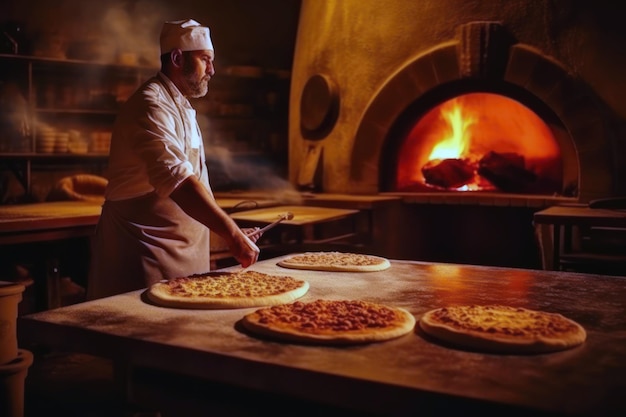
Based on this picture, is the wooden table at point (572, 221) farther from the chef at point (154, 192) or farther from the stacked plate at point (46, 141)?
the stacked plate at point (46, 141)

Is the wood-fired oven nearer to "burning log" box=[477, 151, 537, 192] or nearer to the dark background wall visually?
"burning log" box=[477, 151, 537, 192]

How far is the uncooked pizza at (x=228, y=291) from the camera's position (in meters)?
2.33

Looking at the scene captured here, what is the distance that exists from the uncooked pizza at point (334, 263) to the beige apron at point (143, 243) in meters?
0.49

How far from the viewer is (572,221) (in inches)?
190

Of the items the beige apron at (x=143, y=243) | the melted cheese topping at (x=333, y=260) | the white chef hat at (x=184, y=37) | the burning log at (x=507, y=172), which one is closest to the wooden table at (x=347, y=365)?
the melted cheese topping at (x=333, y=260)

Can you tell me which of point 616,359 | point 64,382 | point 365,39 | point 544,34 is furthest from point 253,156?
point 616,359

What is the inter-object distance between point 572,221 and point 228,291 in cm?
320

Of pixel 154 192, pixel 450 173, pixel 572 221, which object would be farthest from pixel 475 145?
pixel 154 192

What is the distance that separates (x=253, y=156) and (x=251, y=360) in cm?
796

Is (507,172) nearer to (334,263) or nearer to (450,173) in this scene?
(450,173)

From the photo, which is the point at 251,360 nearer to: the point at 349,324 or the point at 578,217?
→ the point at 349,324

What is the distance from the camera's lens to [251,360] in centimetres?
174

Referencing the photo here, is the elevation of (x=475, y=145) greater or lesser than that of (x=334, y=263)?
greater

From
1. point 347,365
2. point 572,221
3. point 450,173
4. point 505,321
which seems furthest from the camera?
point 450,173
